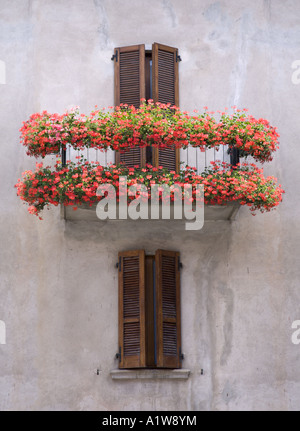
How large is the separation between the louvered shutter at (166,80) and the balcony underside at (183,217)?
2.64ft

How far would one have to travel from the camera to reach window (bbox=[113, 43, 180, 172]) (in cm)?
1365

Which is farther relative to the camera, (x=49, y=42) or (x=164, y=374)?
(x=49, y=42)

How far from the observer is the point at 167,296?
13141mm

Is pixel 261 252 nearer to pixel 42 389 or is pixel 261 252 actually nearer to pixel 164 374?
pixel 164 374

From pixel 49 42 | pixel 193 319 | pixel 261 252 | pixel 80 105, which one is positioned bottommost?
pixel 193 319

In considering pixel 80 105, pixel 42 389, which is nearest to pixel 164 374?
pixel 42 389

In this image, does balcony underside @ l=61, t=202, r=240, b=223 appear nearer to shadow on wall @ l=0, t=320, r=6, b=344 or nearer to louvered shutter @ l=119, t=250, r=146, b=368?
louvered shutter @ l=119, t=250, r=146, b=368

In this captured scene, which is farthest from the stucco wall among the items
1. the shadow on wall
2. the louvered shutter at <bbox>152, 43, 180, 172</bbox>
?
the louvered shutter at <bbox>152, 43, 180, 172</bbox>

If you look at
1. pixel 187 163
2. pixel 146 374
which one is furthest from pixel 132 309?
pixel 187 163

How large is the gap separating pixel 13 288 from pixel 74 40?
3815 millimetres

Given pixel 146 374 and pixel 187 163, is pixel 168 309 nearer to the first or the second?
pixel 146 374

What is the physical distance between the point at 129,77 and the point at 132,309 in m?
3.39

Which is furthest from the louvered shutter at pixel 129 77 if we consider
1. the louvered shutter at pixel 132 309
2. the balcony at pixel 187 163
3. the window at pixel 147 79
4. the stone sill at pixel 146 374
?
the stone sill at pixel 146 374

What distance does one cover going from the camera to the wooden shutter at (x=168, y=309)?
12.9 metres
